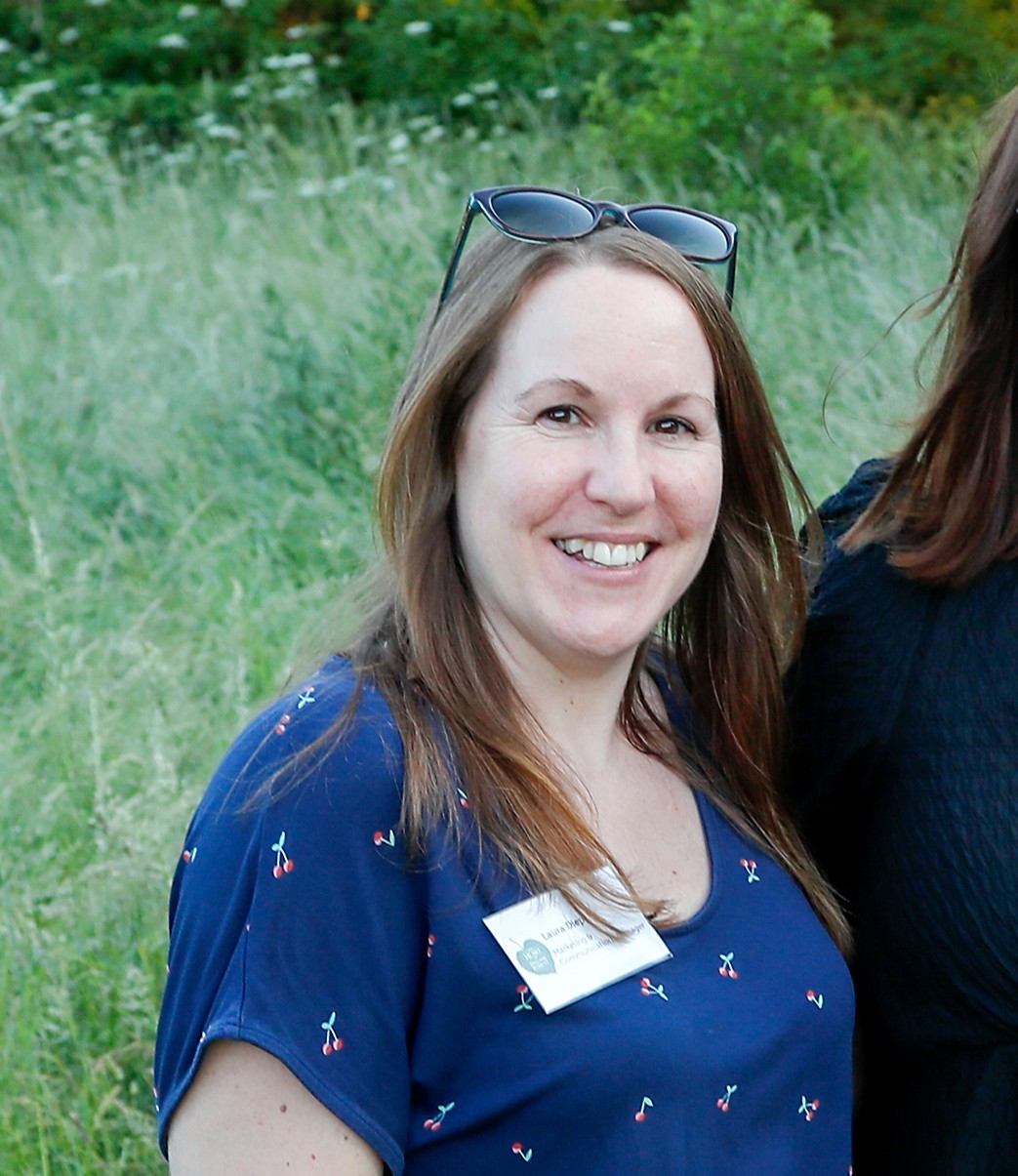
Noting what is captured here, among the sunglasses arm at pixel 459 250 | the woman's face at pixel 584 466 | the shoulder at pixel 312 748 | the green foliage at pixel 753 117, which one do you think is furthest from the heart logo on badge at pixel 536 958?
the green foliage at pixel 753 117

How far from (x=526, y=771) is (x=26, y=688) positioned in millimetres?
3010

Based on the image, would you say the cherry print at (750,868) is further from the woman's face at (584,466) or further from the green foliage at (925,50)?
the green foliage at (925,50)

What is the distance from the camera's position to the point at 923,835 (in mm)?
2064

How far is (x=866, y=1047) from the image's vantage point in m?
2.21

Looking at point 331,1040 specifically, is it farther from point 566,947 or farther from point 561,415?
point 561,415

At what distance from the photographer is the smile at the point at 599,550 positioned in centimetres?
180

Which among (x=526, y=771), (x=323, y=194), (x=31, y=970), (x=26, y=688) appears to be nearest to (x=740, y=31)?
(x=323, y=194)

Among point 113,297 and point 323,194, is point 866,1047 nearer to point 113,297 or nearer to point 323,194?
point 113,297

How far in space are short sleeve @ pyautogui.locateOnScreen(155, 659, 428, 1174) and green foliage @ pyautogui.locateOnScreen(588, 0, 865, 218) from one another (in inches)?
237

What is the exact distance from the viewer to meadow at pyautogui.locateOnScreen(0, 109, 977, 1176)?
311 centimetres

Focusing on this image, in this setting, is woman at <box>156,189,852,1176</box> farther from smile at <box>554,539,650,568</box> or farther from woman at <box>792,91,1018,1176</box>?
woman at <box>792,91,1018,1176</box>

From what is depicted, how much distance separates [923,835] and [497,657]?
25.1 inches

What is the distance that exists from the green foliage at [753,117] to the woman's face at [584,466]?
5617 millimetres

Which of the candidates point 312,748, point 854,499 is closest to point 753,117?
point 854,499
